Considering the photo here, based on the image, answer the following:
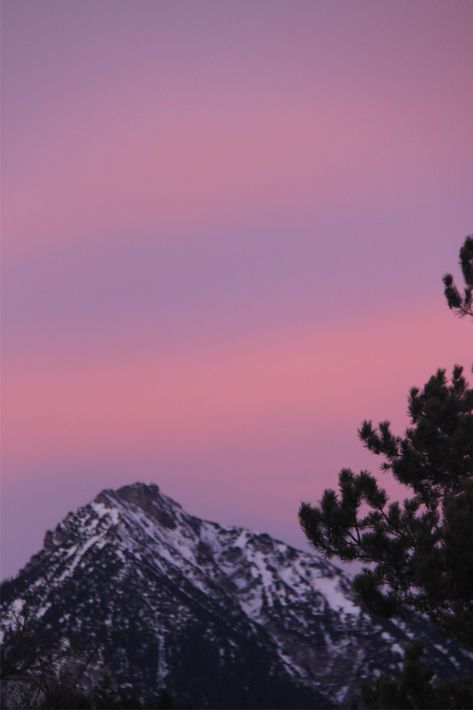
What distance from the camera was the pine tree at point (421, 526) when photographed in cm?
2133

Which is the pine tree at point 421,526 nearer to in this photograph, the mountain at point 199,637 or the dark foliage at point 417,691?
the dark foliage at point 417,691

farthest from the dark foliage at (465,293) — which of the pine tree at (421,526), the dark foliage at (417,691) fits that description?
the dark foliage at (417,691)

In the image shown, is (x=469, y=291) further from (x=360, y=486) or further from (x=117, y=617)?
(x=117, y=617)

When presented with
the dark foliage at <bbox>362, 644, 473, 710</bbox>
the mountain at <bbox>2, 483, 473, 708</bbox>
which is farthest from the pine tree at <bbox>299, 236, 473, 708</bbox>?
the mountain at <bbox>2, 483, 473, 708</bbox>

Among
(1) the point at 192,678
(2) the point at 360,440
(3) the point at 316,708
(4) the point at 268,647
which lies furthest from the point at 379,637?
(2) the point at 360,440

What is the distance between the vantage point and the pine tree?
70.0 feet

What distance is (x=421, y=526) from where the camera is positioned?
2411 centimetres

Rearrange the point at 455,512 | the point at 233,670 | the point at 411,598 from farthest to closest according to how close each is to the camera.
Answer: the point at 233,670 < the point at 411,598 < the point at 455,512

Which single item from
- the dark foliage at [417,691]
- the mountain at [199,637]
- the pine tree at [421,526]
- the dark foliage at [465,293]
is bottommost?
the dark foliage at [417,691]

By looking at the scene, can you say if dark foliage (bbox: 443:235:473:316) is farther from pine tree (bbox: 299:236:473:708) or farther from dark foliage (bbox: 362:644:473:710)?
dark foliage (bbox: 362:644:473:710)

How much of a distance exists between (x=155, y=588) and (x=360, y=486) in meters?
161

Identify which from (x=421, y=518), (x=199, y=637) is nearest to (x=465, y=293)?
(x=421, y=518)

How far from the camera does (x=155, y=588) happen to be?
181 metres

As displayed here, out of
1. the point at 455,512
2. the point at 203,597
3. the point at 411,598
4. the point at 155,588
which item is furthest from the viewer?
the point at 203,597
